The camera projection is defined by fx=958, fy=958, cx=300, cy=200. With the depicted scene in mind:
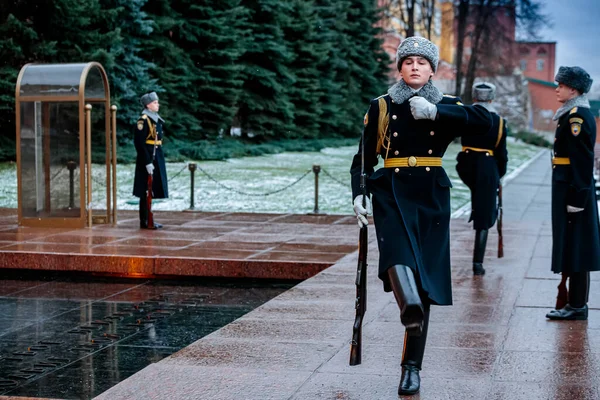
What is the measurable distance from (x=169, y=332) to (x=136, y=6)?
20438 mm

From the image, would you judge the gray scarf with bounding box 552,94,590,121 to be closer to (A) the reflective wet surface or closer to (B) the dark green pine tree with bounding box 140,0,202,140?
(A) the reflective wet surface

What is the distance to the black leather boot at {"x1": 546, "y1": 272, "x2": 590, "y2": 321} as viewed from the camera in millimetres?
7078

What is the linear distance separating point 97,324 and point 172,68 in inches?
907

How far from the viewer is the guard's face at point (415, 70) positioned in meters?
5.04

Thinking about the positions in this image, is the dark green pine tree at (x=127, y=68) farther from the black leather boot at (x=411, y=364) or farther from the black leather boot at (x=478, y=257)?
the black leather boot at (x=411, y=364)

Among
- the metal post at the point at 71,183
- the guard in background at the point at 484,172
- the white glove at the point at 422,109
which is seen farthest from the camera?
the metal post at the point at 71,183

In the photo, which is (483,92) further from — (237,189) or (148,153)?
(237,189)

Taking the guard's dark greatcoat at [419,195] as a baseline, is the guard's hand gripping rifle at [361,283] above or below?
below

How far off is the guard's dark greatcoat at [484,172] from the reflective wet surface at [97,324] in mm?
2172

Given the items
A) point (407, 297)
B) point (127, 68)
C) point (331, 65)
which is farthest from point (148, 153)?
point (331, 65)

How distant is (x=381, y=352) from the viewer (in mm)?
6008

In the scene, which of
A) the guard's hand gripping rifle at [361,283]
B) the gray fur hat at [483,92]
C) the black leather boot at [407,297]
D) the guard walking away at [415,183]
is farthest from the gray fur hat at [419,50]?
the gray fur hat at [483,92]

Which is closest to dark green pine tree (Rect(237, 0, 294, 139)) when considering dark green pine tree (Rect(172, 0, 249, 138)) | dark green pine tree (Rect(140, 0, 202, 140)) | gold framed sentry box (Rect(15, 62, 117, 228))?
dark green pine tree (Rect(172, 0, 249, 138))

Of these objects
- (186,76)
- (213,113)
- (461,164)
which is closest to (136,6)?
(186,76)
